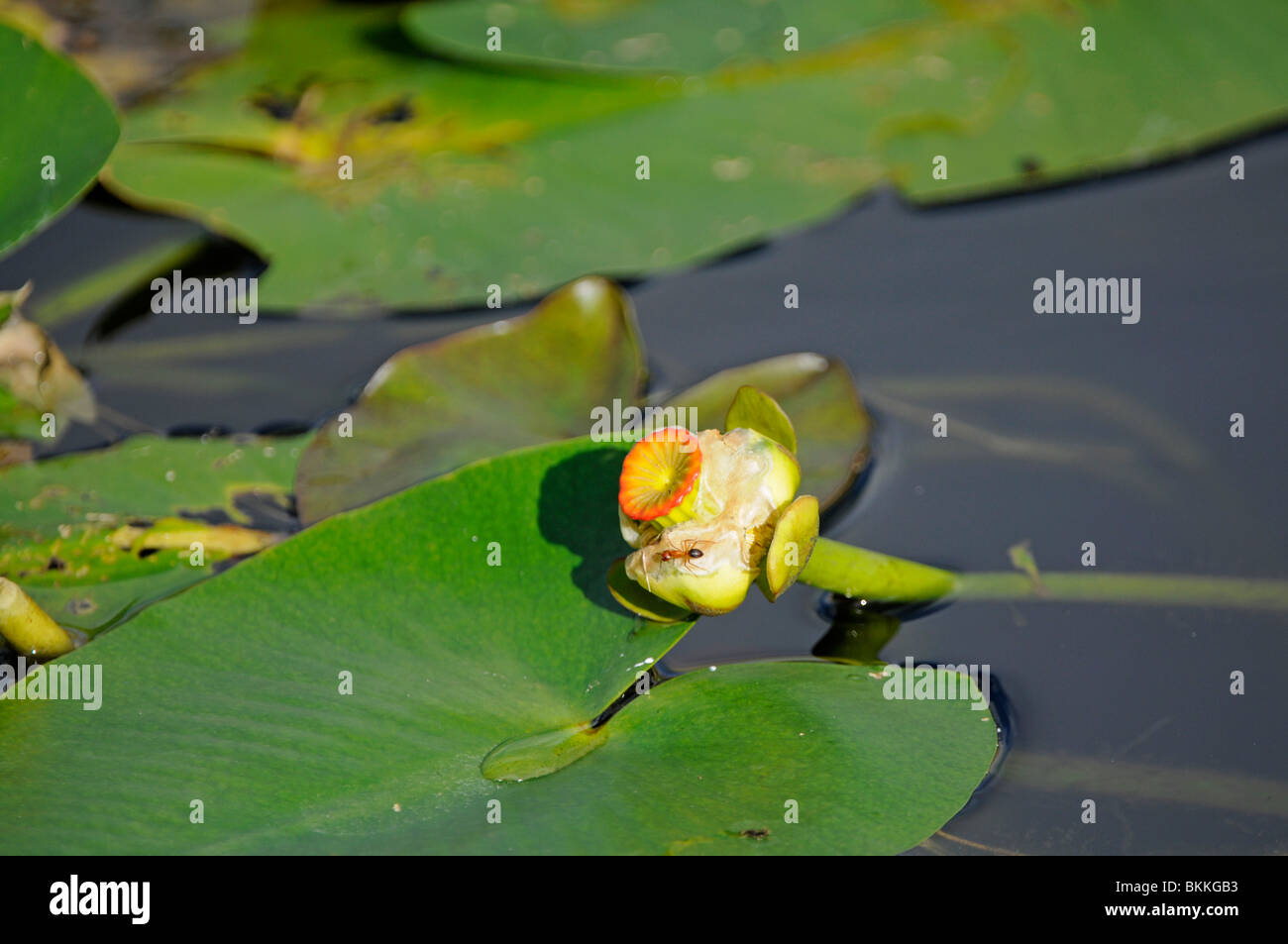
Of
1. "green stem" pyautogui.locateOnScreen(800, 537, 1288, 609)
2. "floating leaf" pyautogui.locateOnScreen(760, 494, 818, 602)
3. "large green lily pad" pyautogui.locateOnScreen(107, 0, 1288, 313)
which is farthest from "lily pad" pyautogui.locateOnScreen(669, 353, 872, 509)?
"large green lily pad" pyautogui.locateOnScreen(107, 0, 1288, 313)

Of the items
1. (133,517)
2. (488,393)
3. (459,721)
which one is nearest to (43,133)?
(133,517)

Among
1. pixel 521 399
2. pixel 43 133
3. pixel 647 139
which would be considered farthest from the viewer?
pixel 647 139

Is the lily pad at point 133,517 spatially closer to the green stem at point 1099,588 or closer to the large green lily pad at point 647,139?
the large green lily pad at point 647,139

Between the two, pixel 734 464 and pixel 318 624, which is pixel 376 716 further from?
pixel 734 464

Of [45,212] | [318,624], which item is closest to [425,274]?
[45,212]

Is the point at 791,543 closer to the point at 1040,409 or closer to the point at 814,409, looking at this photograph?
the point at 814,409

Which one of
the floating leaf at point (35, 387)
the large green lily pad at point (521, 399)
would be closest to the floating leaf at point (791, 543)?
the large green lily pad at point (521, 399)
